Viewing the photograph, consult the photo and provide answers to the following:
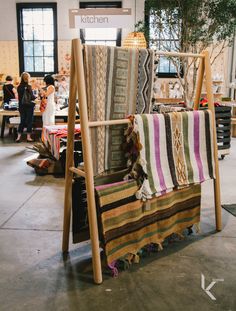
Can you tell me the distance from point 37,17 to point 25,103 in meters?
3.95

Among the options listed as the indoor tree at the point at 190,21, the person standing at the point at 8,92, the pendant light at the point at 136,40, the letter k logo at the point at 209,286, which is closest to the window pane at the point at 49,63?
the person standing at the point at 8,92

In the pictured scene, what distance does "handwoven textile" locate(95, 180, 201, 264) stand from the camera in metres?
2.15

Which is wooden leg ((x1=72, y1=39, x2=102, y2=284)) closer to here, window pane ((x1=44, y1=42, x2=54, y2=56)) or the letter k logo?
the letter k logo

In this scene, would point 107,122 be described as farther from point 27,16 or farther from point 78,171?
point 27,16

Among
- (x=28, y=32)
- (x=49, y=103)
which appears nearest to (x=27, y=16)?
(x=28, y=32)

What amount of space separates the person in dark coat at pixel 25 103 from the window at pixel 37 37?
3181mm

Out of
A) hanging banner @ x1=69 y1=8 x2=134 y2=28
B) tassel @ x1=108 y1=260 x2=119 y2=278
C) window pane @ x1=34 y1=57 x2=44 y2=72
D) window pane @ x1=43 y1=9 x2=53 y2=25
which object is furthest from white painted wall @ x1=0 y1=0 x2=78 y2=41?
tassel @ x1=108 y1=260 x2=119 y2=278

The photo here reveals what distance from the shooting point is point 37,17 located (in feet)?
31.6

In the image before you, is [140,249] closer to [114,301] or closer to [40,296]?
[114,301]

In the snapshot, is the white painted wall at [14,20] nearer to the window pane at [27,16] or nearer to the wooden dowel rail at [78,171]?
the window pane at [27,16]

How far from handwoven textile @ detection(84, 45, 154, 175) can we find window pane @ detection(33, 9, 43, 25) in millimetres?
8293

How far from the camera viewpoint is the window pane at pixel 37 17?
378 inches

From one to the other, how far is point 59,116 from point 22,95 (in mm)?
798

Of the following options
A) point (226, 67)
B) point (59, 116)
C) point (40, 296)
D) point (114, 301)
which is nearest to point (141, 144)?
point (114, 301)
